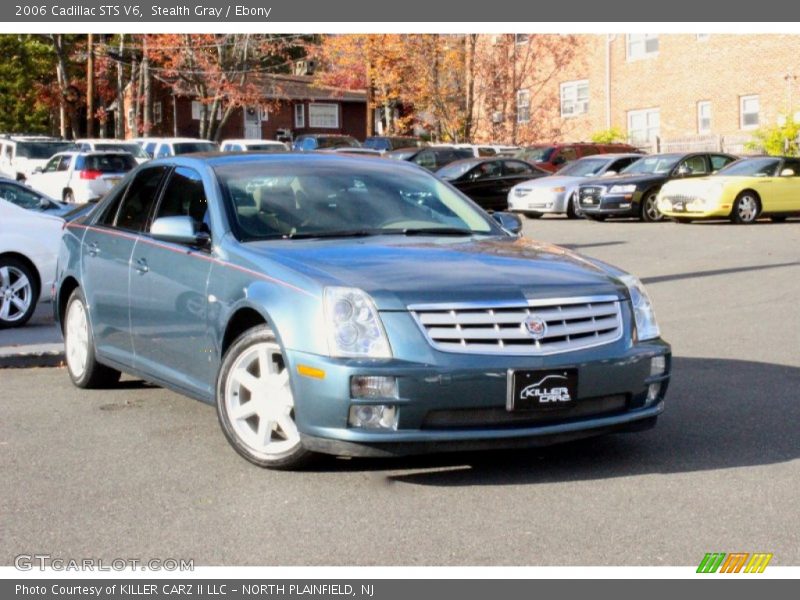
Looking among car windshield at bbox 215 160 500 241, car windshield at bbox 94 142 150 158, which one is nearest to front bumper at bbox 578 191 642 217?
car windshield at bbox 94 142 150 158

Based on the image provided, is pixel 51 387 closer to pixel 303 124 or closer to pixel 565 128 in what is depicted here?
pixel 565 128

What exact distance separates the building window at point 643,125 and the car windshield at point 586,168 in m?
14.7

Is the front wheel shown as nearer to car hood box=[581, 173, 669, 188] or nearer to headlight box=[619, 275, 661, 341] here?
car hood box=[581, 173, 669, 188]

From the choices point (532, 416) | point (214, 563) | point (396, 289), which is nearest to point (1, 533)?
point (214, 563)

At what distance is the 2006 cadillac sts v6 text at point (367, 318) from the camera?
607 centimetres

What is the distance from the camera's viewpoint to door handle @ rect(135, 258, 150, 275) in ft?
25.8

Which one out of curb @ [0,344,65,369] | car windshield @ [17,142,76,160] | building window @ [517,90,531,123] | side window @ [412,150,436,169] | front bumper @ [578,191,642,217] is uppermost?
building window @ [517,90,531,123]

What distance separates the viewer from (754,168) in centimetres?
2667

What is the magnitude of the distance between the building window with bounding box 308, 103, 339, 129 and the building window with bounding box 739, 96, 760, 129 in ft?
113

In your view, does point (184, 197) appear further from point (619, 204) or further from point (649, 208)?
point (649, 208)

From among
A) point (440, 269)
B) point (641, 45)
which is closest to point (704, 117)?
point (641, 45)

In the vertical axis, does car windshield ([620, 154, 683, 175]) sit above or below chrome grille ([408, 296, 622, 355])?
above

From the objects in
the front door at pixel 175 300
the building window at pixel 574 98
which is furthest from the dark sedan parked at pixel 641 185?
the front door at pixel 175 300

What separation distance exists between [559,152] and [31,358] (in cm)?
2796
